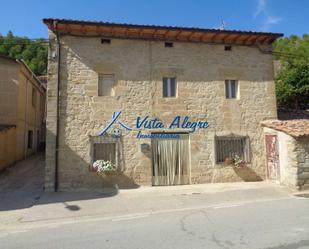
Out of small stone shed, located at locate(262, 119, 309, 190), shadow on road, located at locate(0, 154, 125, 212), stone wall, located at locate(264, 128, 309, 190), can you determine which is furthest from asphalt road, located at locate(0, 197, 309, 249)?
small stone shed, located at locate(262, 119, 309, 190)

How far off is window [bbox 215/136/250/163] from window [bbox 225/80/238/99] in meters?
1.83

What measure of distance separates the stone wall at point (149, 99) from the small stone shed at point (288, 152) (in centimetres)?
48

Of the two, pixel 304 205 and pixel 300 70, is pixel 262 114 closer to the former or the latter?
pixel 304 205

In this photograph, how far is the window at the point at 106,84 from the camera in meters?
11.3

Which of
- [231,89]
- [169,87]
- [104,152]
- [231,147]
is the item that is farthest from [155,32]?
[231,147]

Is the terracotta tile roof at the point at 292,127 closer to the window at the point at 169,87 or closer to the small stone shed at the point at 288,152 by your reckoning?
the small stone shed at the point at 288,152


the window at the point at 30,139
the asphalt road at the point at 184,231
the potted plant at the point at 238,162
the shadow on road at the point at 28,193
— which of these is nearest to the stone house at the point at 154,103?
the potted plant at the point at 238,162

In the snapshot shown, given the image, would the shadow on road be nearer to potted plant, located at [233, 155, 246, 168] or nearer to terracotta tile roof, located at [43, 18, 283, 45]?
potted plant, located at [233, 155, 246, 168]

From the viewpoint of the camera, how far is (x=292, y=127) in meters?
10.8

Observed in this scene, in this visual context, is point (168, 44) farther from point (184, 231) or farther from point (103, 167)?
point (184, 231)

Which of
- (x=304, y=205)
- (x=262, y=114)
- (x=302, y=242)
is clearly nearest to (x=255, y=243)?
(x=302, y=242)

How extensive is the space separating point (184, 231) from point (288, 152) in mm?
6588

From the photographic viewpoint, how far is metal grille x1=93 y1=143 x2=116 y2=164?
10969mm

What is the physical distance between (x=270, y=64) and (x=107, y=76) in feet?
24.1
